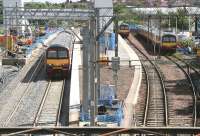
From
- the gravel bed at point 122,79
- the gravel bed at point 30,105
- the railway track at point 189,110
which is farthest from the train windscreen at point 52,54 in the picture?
the railway track at point 189,110

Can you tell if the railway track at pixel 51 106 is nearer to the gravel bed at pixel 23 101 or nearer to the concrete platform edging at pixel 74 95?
the gravel bed at pixel 23 101

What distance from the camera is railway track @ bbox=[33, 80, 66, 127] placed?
1995cm

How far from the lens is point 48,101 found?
24047mm

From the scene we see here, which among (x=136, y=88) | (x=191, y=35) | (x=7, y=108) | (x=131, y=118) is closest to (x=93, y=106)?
(x=131, y=118)

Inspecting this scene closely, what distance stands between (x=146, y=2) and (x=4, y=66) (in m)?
11.3

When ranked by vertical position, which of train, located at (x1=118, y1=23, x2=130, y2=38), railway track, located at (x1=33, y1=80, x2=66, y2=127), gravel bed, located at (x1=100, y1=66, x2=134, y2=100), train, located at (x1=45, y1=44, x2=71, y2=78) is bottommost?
railway track, located at (x1=33, y1=80, x2=66, y2=127)

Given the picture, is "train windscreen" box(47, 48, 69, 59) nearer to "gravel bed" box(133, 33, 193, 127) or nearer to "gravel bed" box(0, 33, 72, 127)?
"gravel bed" box(0, 33, 72, 127)

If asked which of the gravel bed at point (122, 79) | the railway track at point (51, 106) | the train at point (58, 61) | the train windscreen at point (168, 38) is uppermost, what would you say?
the train windscreen at point (168, 38)

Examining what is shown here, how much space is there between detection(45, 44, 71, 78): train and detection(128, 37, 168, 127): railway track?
15.4 ft

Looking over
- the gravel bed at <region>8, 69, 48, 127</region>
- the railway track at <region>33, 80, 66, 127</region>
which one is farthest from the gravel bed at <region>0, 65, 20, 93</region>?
the railway track at <region>33, 80, 66, 127</region>

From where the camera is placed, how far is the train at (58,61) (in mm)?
29766

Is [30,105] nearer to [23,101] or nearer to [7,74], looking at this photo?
[23,101]

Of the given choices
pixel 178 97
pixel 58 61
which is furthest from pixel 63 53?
pixel 178 97

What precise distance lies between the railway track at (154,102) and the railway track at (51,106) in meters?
3.39
